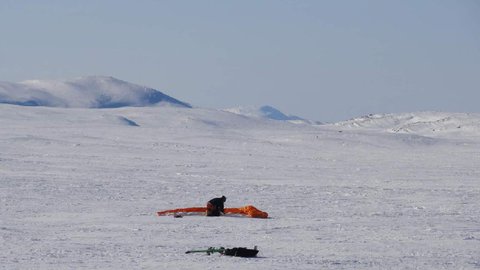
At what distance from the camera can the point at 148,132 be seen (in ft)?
181

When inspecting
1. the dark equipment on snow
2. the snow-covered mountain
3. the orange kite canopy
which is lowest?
the dark equipment on snow

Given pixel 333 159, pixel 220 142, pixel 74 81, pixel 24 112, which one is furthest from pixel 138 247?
pixel 74 81

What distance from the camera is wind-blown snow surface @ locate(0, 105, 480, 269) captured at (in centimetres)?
1359

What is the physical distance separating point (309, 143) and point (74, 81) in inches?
4827

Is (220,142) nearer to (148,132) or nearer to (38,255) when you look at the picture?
(148,132)

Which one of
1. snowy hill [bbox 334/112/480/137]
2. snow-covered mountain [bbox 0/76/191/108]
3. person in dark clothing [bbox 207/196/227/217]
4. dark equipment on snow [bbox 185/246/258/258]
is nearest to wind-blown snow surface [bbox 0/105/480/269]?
dark equipment on snow [bbox 185/246/258/258]

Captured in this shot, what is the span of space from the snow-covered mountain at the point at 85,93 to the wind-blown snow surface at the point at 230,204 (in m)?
103

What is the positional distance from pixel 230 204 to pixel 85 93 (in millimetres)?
144769

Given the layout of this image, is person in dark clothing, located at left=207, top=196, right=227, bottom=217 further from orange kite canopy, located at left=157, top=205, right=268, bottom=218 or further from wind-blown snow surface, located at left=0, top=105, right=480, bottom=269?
wind-blown snow surface, located at left=0, top=105, right=480, bottom=269

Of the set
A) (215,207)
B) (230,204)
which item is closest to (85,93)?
(230,204)

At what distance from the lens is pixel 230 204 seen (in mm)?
21375

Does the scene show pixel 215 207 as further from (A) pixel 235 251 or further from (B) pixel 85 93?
(B) pixel 85 93

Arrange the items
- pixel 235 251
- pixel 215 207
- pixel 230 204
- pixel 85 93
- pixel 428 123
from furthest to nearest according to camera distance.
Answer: pixel 85 93
pixel 428 123
pixel 230 204
pixel 215 207
pixel 235 251

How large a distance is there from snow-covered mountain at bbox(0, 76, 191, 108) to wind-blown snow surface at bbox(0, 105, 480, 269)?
338 feet
